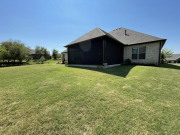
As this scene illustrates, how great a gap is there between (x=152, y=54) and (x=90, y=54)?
26.5 ft

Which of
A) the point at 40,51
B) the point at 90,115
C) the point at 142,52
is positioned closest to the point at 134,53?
the point at 142,52

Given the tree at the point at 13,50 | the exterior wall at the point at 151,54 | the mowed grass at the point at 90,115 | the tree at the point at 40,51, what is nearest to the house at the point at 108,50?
the exterior wall at the point at 151,54

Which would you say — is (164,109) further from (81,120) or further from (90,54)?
(90,54)

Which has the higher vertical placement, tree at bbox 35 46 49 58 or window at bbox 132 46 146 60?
tree at bbox 35 46 49 58

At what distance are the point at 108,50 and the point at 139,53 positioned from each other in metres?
5.46

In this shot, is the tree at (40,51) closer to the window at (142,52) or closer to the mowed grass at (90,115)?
the mowed grass at (90,115)

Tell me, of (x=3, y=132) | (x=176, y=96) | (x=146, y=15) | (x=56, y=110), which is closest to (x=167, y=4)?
(x=146, y=15)

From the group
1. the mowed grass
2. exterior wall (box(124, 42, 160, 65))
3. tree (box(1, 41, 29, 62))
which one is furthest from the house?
tree (box(1, 41, 29, 62))

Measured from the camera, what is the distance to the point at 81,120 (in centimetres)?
150

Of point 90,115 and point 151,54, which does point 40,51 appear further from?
point 90,115

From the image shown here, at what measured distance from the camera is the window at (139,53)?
955 cm

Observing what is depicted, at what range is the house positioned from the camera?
23.7ft

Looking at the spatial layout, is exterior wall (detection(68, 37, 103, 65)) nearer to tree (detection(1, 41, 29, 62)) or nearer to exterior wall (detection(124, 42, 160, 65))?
exterior wall (detection(124, 42, 160, 65))

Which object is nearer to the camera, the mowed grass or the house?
the mowed grass
